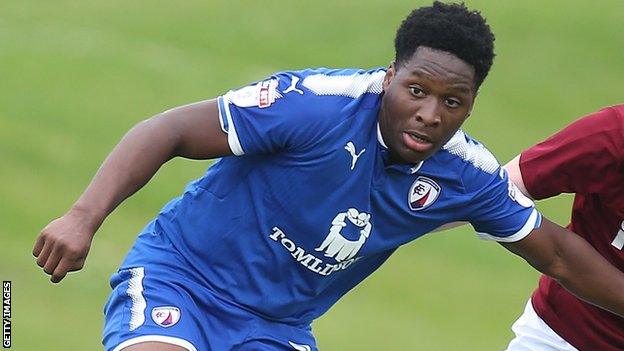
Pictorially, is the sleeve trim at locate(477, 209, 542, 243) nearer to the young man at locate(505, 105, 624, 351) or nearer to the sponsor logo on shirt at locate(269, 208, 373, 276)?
the young man at locate(505, 105, 624, 351)

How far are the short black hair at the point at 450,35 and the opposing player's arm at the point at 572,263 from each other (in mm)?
746

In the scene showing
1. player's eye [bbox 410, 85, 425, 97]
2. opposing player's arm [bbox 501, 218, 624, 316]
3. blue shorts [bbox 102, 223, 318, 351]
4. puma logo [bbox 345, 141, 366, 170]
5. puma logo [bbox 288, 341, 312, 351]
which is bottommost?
puma logo [bbox 288, 341, 312, 351]

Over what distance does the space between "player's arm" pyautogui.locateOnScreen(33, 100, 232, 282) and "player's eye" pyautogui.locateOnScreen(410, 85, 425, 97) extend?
684mm

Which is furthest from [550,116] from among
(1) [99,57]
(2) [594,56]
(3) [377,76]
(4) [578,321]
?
(3) [377,76]

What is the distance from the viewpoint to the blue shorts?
16.5ft

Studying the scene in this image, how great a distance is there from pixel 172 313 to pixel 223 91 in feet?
35.0

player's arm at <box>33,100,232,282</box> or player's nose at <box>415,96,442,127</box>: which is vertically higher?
player's nose at <box>415,96,442,127</box>

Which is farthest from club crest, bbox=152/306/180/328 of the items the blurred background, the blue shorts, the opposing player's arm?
the blurred background

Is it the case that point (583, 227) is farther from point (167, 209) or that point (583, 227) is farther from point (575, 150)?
point (167, 209)

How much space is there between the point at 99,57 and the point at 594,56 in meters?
6.24

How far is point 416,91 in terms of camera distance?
5.06 m

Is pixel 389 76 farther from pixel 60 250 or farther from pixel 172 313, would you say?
pixel 60 250

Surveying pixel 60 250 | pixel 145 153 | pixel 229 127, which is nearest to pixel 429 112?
pixel 229 127

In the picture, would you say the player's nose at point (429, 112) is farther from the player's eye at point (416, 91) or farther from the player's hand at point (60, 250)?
the player's hand at point (60, 250)
